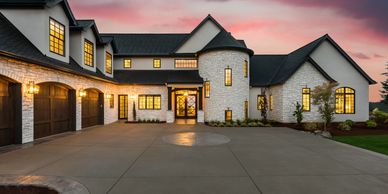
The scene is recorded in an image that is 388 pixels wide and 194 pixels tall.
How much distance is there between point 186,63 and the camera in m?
21.4

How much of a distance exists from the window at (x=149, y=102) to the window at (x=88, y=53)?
5.92 meters

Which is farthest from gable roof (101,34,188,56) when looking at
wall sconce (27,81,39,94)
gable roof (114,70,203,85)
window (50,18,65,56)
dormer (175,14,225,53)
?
wall sconce (27,81,39,94)

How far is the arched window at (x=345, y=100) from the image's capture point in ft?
59.3

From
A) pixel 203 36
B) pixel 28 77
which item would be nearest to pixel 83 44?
pixel 28 77

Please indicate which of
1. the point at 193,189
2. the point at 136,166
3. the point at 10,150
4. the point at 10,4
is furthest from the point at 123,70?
the point at 193,189

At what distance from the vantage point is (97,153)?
7.60m

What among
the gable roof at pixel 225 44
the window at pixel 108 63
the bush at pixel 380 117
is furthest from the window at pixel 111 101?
the bush at pixel 380 117

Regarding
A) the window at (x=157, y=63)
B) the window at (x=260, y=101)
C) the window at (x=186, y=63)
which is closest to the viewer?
the window at (x=260, y=101)

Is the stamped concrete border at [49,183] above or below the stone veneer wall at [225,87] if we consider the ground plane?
below

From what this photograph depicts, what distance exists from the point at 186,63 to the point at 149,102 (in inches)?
237

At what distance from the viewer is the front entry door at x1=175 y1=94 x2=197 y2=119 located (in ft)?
70.8

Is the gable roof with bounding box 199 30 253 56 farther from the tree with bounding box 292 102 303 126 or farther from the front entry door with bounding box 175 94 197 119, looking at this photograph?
the tree with bounding box 292 102 303 126

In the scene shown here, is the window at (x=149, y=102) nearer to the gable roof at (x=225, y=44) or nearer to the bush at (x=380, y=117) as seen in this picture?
the gable roof at (x=225, y=44)

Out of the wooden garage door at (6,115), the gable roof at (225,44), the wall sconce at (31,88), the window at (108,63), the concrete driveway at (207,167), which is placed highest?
the gable roof at (225,44)
